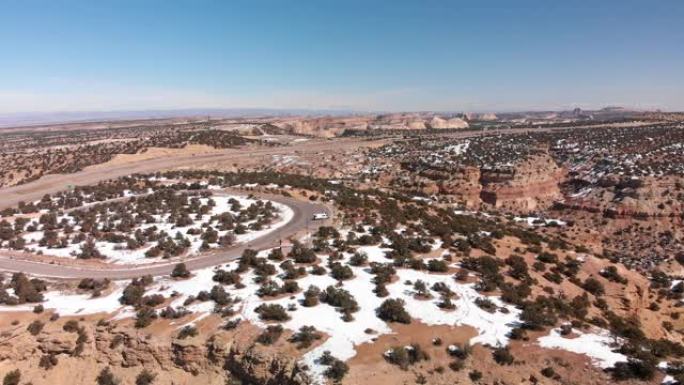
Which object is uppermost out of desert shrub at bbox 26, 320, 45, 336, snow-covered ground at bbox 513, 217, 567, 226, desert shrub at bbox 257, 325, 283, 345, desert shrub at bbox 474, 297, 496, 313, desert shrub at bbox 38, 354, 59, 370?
desert shrub at bbox 474, 297, 496, 313

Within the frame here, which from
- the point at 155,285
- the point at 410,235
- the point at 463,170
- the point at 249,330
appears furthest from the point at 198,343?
the point at 463,170

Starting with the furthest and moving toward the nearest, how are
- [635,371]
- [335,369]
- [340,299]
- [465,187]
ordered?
[465,187], [340,299], [335,369], [635,371]

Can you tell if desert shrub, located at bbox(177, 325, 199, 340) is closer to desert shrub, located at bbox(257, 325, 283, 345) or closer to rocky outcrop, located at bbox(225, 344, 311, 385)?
rocky outcrop, located at bbox(225, 344, 311, 385)

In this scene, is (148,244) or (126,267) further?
(148,244)

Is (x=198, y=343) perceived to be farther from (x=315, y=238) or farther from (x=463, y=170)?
(x=463, y=170)

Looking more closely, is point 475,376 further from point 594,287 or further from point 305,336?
point 594,287

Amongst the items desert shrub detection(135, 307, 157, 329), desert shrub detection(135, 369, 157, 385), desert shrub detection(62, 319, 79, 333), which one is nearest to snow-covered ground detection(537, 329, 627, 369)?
desert shrub detection(135, 369, 157, 385)

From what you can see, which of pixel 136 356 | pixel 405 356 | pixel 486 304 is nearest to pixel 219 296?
pixel 136 356
